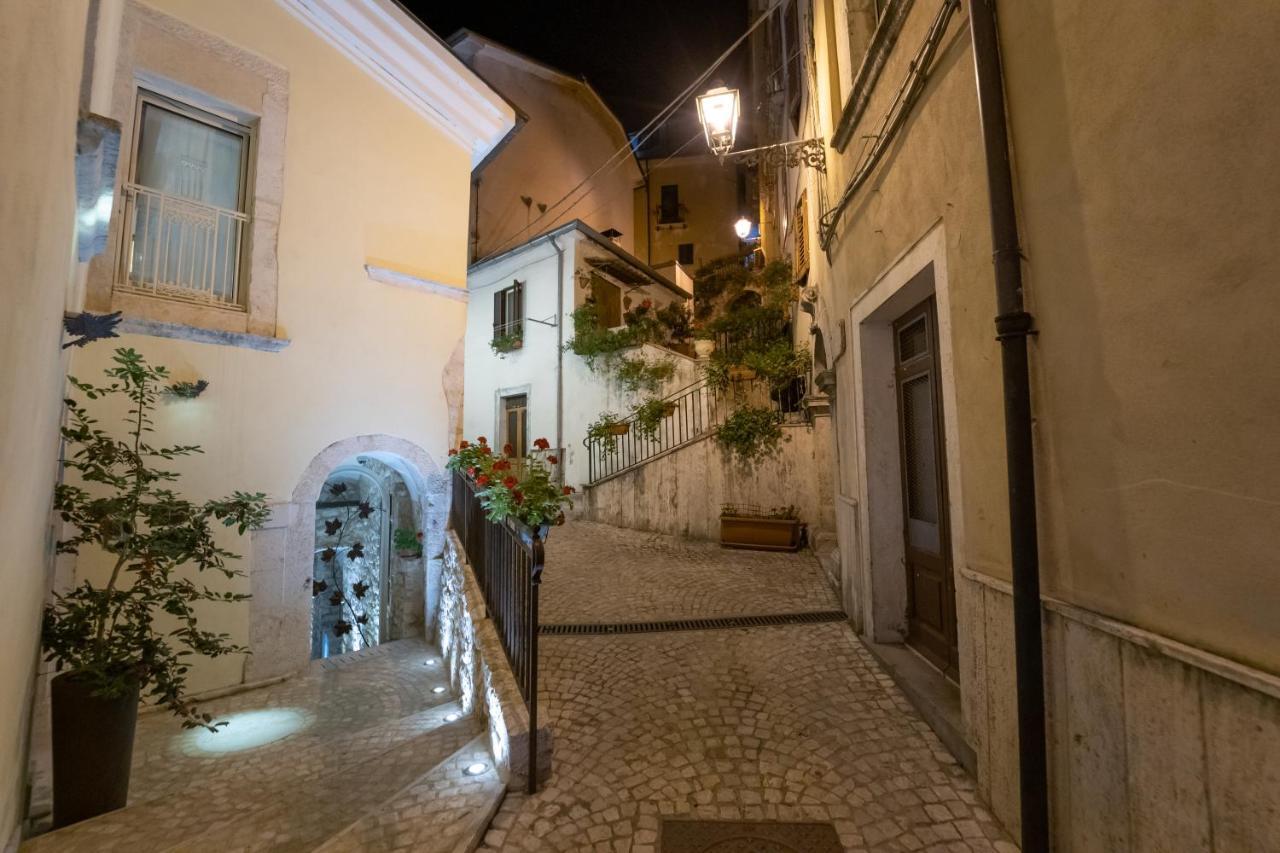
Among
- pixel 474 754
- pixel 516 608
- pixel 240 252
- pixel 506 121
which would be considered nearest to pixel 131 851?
pixel 474 754

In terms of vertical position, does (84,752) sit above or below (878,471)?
below

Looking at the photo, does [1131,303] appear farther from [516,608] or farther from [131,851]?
[131,851]

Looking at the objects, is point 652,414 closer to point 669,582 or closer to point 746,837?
point 669,582

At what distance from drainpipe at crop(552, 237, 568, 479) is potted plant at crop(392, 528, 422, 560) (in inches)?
249

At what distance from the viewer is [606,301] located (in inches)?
569

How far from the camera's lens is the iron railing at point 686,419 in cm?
1041

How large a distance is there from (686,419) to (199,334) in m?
8.13

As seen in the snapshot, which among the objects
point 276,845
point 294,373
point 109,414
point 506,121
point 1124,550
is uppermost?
point 506,121

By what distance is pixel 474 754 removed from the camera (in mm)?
3217

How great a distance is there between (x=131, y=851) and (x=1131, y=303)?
5.50 m

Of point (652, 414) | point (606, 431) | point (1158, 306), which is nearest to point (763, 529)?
point (652, 414)

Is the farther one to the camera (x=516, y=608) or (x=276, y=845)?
(x=516, y=608)

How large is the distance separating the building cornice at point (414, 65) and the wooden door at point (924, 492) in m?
7.01

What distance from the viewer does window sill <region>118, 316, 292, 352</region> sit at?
4855 mm
